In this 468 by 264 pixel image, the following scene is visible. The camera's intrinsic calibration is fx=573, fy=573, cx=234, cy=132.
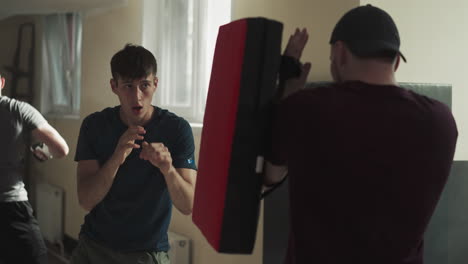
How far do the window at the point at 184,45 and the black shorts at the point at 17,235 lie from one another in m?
1.33

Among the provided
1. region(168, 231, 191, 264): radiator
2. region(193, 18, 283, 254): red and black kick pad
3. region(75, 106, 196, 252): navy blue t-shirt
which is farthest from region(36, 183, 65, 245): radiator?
region(193, 18, 283, 254): red and black kick pad

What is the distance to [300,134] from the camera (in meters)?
1.07

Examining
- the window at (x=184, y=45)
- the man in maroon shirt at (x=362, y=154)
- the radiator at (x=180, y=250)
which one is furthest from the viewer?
the window at (x=184, y=45)

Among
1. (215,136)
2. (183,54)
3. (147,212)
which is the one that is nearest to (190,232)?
(183,54)

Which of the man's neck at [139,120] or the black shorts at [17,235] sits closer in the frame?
the man's neck at [139,120]

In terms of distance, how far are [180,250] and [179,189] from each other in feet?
5.07

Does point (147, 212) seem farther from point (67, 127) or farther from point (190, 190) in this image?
point (67, 127)

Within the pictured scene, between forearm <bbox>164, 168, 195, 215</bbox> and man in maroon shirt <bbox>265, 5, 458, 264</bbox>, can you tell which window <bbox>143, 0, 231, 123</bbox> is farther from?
man in maroon shirt <bbox>265, 5, 458, 264</bbox>

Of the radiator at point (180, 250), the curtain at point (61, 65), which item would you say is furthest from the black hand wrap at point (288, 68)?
the curtain at point (61, 65)

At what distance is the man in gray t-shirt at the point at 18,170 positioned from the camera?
93.4 inches

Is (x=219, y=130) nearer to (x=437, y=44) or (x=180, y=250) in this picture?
(x=437, y=44)

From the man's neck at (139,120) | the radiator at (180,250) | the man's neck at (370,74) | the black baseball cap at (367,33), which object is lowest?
the radiator at (180,250)

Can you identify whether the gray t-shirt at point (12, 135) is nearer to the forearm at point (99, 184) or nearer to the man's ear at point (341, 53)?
the forearm at point (99, 184)

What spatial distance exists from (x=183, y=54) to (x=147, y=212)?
2.11 metres
